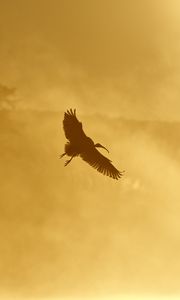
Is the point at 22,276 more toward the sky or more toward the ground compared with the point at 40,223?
more toward the ground

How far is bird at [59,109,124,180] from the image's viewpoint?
99.0 inches

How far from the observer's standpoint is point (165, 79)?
254 cm

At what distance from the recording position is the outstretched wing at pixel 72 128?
8.23 feet

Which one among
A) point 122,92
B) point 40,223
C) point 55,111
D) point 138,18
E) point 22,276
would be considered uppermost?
point 138,18

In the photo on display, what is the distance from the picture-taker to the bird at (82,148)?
2.51 m

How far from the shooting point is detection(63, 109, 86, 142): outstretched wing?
2.51 metres

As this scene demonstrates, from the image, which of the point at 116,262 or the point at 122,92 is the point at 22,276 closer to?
the point at 116,262

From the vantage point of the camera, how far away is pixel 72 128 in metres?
2.51

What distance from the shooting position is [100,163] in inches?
99.8

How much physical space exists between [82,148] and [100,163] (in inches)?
3.8

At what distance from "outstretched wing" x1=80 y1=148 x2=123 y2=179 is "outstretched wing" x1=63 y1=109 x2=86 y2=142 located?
0.25 ft

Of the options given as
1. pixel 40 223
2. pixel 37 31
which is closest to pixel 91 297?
pixel 40 223

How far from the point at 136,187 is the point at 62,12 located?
0.78 metres

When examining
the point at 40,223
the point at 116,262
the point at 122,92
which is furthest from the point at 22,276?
the point at 122,92
